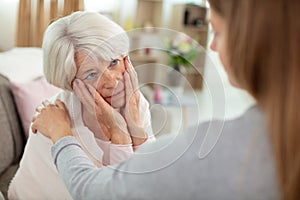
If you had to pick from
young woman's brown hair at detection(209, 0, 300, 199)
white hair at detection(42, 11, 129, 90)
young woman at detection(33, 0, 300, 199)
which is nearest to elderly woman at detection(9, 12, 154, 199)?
white hair at detection(42, 11, 129, 90)

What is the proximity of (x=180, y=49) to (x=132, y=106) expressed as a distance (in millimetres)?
122

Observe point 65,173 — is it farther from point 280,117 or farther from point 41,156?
point 280,117

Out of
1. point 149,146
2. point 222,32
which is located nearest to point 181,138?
point 149,146

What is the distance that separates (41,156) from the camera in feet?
2.53

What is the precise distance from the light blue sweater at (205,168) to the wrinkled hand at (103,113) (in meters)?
0.10

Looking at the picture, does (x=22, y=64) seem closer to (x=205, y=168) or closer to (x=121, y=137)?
(x=121, y=137)

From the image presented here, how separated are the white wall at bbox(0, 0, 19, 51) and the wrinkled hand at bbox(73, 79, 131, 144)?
24 cm

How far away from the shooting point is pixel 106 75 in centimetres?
70

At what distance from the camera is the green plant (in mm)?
702

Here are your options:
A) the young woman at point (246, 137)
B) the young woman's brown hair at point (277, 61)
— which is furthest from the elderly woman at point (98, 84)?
the young woman's brown hair at point (277, 61)

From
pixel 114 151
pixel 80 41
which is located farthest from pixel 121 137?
pixel 80 41

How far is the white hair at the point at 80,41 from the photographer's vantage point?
0.70 metres

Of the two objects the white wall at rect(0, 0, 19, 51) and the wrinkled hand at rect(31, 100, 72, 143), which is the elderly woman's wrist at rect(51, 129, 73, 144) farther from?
the white wall at rect(0, 0, 19, 51)

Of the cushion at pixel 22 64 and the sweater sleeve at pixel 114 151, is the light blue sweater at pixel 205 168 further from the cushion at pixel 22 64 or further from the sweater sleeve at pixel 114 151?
the cushion at pixel 22 64
